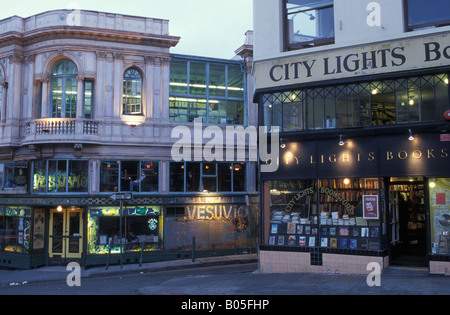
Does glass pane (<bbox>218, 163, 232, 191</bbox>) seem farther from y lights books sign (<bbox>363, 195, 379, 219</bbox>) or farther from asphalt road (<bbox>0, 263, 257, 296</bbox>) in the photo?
y lights books sign (<bbox>363, 195, 379, 219</bbox>)

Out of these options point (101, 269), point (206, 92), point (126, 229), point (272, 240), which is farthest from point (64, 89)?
point (272, 240)

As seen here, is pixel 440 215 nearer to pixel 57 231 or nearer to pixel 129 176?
pixel 129 176

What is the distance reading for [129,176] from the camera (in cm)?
2077

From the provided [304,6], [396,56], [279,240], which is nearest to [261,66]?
[304,6]

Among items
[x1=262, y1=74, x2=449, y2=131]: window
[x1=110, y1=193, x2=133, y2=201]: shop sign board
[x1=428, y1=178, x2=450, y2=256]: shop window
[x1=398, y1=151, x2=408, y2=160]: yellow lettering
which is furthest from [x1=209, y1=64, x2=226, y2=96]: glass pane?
[x1=428, y1=178, x2=450, y2=256]: shop window

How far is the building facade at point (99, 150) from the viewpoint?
20.1 metres

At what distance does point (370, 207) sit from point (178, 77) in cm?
1193

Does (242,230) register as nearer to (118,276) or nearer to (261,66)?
(118,276)

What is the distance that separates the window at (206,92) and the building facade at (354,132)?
6.80m

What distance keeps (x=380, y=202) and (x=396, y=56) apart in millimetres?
4378

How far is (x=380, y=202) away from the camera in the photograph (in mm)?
13656

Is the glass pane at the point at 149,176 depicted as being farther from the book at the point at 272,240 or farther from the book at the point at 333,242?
the book at the point at 333,242

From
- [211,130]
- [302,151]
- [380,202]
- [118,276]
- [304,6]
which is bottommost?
[118,276]

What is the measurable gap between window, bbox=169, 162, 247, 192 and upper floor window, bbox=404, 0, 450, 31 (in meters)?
11.3
